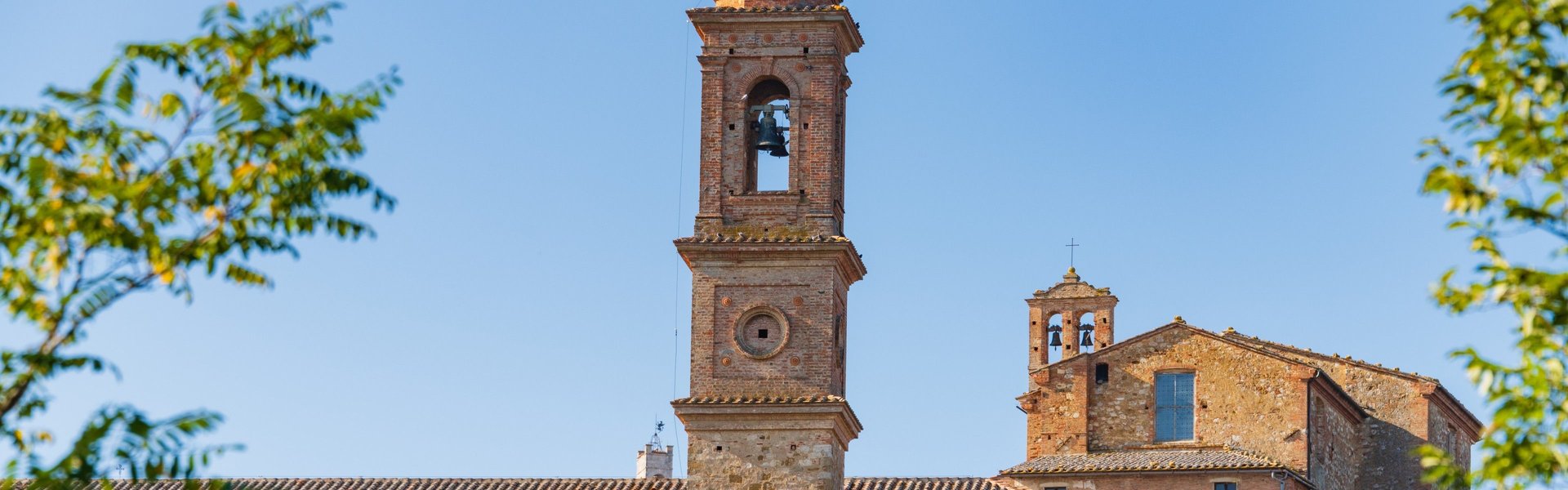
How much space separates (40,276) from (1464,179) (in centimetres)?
648

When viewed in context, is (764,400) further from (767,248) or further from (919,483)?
(919,483)

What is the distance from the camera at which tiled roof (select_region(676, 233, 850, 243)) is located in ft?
99.9

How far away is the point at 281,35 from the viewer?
13.8 m

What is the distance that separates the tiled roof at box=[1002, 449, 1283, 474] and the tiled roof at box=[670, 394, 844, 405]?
29.8 feet

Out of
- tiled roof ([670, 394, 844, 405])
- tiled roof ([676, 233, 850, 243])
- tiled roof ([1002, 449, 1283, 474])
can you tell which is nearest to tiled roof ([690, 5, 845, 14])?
tiled roof ([676, 233, 850, 243])

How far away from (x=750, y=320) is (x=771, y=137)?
2157 millimetres

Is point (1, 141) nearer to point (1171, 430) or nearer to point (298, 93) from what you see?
point (298, 93)

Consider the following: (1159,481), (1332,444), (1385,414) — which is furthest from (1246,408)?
(1385,414)

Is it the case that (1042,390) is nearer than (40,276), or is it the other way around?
(40,276)

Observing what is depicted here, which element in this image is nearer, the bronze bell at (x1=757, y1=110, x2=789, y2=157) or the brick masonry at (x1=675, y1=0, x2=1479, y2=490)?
the brick masonry at (x1=675, y1=0, x2=1479, y2=490)

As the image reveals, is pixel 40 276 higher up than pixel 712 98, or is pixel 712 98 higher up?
pixel 712 98

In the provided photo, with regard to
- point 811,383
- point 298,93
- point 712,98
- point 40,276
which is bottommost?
point 40,276

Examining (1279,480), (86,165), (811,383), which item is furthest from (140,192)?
(1279,480)

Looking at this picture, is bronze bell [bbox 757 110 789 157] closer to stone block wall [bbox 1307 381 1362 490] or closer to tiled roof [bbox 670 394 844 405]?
tiled roof [bbox 670 394 844 405]
